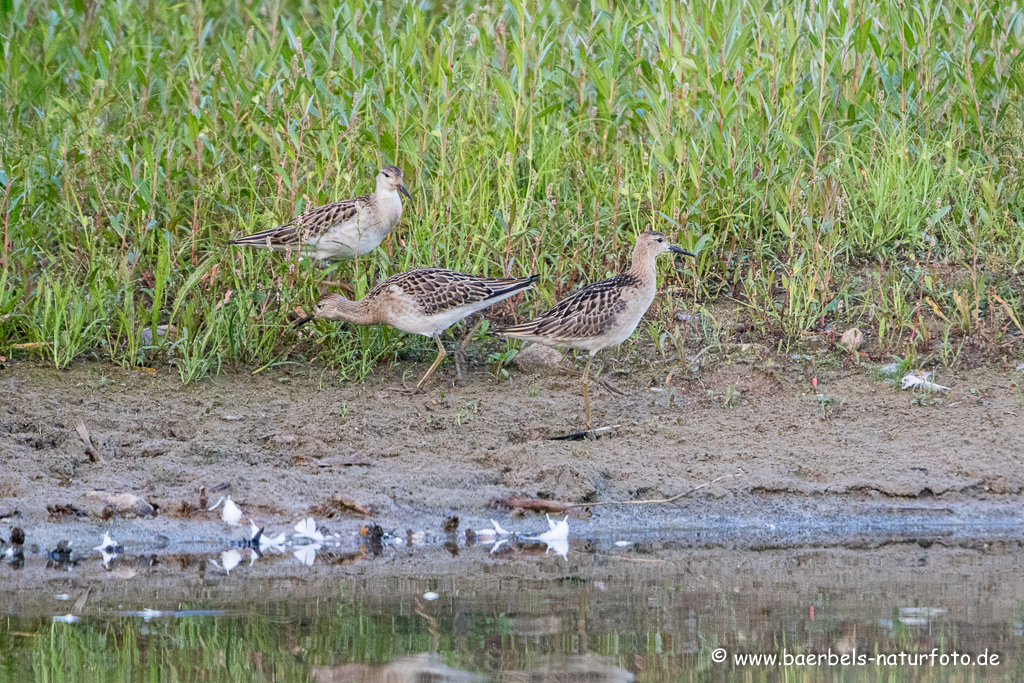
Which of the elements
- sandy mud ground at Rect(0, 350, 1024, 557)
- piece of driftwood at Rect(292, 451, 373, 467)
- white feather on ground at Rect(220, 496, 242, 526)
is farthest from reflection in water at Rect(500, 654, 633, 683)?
piece of driftwood at Rect(292, 451, 373, 467)

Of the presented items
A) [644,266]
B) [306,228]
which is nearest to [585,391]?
[644,266]

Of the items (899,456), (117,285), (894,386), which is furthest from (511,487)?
(117,285)

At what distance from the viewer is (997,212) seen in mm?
8492

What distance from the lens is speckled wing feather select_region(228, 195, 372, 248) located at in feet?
26.0

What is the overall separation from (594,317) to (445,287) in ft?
3.07

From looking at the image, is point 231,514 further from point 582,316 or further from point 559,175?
point 559,175

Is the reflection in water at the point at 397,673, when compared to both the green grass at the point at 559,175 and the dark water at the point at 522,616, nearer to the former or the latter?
the dark water at the point at 522,616

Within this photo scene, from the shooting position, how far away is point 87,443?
248 inches

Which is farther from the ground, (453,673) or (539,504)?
(453,673)

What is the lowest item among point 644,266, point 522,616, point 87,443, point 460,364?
point 460,364

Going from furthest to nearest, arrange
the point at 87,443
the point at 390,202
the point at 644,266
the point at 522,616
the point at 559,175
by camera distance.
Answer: the point at 559,175 < the point at 390,202 < the point at 644,266 < the point at 87,443 < the point at 522,616

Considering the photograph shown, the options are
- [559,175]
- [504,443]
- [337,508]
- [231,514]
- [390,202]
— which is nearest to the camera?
[231,514]

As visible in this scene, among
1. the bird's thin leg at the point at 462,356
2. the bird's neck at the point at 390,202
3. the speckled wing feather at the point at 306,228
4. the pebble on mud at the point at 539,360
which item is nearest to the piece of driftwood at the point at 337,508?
the bird's thin leg at the point at 462,356

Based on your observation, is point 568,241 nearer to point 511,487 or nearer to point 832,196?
point 832,196
